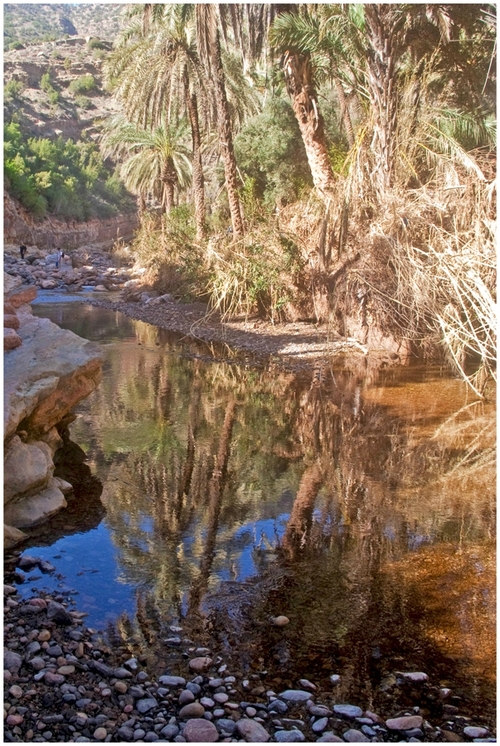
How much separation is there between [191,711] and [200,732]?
0.52ft

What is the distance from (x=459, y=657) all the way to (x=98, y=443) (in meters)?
5.08

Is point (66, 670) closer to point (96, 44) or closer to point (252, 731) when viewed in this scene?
point (252, 731)

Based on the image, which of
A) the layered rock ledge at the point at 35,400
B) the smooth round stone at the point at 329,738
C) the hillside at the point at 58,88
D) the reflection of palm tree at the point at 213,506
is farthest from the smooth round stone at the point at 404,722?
the hillside at the point at 58,88

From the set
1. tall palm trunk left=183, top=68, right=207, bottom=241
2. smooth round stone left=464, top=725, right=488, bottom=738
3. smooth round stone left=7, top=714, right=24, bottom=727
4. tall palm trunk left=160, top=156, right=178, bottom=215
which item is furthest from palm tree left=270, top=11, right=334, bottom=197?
tall palm trunk left=160, top=156, right=178, bottom=215

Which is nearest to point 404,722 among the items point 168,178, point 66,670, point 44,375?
point 66,670

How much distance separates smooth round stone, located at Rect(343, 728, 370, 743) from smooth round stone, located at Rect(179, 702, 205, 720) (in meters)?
0.70

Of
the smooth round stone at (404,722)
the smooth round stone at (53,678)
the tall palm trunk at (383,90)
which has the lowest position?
the smooth round stone at (404,722)

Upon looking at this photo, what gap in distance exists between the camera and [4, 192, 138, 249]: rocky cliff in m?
37.8

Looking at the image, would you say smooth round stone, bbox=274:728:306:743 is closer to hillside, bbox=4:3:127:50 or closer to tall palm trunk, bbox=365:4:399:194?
tall palm trunk, bbox=365:4:399:194

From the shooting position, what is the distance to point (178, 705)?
3637mm

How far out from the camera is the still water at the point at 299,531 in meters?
4.25

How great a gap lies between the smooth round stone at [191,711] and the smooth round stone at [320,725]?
1.79ft

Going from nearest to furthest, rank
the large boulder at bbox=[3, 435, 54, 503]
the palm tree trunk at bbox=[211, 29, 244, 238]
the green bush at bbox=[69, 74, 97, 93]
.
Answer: the large boulder at bbox=[3, 435, 54, 503] < the palm tree trunk at bbox=[211, 29, 244, 238] < the green bush at bbox=[69, 74, 97, 93]

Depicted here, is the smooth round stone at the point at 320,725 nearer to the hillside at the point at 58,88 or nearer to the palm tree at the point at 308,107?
the palm tree at the point at 308,107
